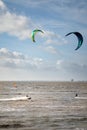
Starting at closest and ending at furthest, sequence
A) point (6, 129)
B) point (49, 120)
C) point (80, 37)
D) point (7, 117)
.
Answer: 1. point (6, 129)
2. point (49, 120)
3. point (7, 117)
4. point (80, 37)

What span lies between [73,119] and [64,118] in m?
1.18

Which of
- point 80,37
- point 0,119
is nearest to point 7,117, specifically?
point 0,119

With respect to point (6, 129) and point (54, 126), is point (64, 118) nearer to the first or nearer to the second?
point (54, 126)

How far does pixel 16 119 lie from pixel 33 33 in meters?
19.7

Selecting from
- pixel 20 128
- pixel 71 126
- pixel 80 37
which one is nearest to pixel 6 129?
pixel 20 128

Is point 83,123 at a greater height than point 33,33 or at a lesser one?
lesser

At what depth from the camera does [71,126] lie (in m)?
26.6

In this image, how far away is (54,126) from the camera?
2669cm

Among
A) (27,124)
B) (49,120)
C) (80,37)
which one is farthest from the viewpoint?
(80,37)

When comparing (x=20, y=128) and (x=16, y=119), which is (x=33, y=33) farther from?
(x=20, y=128)

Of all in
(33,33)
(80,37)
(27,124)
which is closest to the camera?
(27,124)

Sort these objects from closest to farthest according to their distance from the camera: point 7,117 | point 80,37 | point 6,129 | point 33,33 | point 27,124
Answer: point 6,129
point 27,124
point 7,117
point 80,37
point 33,33

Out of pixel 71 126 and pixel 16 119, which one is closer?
pixel 71 126

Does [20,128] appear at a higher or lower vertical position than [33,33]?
lower
